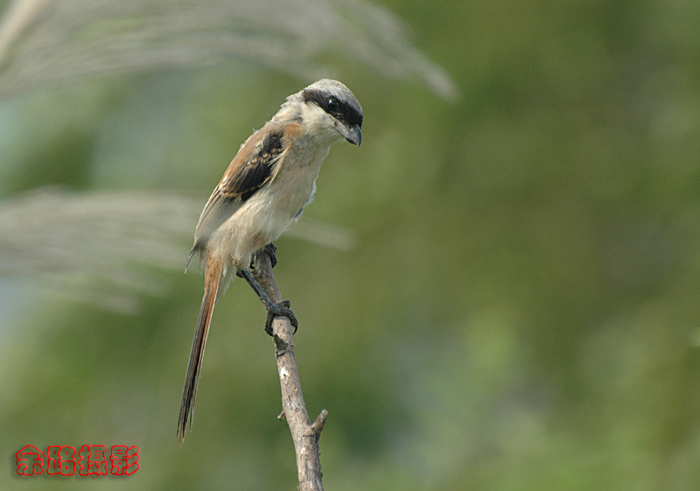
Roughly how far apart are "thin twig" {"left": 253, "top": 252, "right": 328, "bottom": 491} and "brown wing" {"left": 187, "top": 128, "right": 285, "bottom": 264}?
16.9 inches

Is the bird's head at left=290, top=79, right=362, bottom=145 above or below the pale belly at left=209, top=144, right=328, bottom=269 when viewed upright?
above

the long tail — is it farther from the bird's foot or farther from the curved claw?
the bird's foot

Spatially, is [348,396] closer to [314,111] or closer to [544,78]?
[314,111]

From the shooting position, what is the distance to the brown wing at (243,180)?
2506 millimetres

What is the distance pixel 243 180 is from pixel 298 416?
1158 mm

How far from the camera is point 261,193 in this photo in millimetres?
2508

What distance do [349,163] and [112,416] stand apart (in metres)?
2.09

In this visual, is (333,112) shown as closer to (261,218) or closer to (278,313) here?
(261,218)

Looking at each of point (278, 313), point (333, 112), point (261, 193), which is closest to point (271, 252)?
point (261, 193)

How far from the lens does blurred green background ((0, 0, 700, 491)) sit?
11.0 ft

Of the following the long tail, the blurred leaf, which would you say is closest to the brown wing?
the long tail

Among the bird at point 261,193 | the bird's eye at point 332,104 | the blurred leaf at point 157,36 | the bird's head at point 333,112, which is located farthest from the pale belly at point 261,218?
the blurred leaf at point 157,36

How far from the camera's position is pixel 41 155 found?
189 inches

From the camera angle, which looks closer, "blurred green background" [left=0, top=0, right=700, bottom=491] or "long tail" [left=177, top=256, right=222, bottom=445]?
"long tail" [left=177, top=256, right=222, bottom=445]
